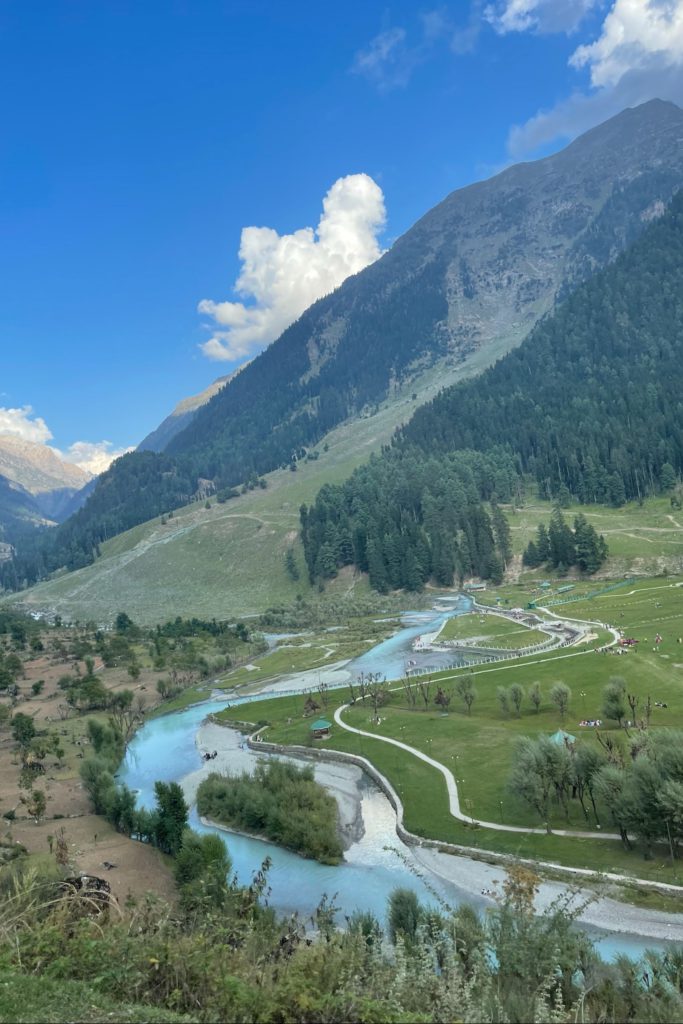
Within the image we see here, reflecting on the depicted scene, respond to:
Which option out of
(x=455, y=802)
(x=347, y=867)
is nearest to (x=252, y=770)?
(x=347, y=867)

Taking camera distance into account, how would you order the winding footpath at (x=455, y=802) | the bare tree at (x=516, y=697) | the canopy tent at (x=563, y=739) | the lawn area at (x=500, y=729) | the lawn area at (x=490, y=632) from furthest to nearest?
1. the lawn area at (x=490, y=632)
2. the bare tree at (x=516, y=697)
3. the canopy tent at (x=563, y=739)
4. the lawn area at (x=500, y=729)
5. the winding footpath at (x=455, y=802)

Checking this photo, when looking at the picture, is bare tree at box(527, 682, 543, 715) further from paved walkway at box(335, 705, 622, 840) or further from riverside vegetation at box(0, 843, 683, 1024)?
riverside vegetation at box(0, 843, 683, 1024)

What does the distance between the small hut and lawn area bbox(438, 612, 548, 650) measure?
42.4 metres

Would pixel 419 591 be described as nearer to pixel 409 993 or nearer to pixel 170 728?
pixel 170 728

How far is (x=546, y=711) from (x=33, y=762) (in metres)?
63.6

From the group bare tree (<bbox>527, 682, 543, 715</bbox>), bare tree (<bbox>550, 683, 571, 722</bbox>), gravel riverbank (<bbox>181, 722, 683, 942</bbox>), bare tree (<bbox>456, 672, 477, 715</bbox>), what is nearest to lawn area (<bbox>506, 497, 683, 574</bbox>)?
bare tree (<bbox>456, 672, 477, 715</bbox>)

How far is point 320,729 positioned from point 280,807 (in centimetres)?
2291

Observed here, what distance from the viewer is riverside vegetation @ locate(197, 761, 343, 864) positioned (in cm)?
5316

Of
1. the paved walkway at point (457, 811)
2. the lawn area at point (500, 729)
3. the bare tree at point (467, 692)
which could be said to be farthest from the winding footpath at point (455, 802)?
the bare tree at point (467, 692)

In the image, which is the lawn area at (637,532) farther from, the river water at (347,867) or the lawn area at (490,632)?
the river water at (347,867)

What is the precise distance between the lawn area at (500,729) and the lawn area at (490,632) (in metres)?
13.2

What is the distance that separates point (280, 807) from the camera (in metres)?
58.2

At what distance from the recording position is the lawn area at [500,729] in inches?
1893

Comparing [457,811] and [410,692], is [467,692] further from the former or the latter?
[457,811]
